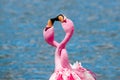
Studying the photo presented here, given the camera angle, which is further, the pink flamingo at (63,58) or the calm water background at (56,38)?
the calm water background at (56,38)

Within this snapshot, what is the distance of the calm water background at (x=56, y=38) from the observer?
17.6ft

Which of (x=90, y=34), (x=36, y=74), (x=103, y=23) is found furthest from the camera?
(x=103, y=23)

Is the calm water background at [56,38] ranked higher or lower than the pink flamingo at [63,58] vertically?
higher

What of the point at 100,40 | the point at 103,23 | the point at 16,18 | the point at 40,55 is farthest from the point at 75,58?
the point at 16,18

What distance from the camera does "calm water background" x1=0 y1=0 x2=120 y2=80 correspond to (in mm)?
5359

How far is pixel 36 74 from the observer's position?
5.12 metres

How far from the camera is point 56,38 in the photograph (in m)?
7.02

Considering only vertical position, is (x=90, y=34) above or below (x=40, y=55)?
above

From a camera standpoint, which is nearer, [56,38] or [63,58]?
[63,58]

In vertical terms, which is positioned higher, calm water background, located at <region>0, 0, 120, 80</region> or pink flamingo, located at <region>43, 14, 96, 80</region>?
calm water background, located at <region>0, 0, 120, 80</region>

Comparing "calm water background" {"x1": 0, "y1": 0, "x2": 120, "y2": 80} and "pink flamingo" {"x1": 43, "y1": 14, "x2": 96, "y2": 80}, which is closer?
"pink flamingo" {"x1": 43, "y1": 14, "x2": 96, "y2": 80}

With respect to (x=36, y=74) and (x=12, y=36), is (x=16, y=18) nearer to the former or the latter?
(x=12, y=36)

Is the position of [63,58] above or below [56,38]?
below

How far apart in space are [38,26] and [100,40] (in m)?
1.75
